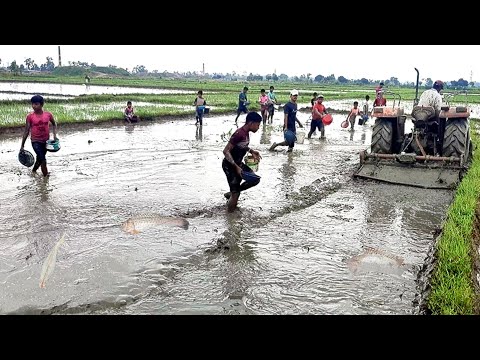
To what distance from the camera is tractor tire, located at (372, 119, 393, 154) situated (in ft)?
29.4

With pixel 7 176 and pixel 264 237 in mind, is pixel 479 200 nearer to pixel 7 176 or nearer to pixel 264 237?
pixel 264 237

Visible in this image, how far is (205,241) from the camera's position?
536cm

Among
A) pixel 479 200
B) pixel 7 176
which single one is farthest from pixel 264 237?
pixel 7 176

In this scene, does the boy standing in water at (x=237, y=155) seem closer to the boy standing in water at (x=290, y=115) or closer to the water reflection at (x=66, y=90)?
the boy standing in water at (x=290, y=115)

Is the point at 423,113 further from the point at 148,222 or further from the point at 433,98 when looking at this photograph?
the point at 148,222

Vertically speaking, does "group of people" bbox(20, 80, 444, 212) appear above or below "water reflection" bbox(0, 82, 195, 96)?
below

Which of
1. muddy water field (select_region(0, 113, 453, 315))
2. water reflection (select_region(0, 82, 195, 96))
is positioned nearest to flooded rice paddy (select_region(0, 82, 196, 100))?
water reflection (select_region(0, 82, 195, 96))

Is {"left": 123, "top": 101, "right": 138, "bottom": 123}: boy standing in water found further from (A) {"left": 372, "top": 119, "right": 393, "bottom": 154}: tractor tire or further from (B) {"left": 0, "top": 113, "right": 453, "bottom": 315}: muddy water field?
(A) {"left": 372, "top": 119, "right": 393, "bottom": 154}: tractor tire

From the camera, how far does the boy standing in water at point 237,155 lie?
590 cm

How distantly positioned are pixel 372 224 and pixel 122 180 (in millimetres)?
4790

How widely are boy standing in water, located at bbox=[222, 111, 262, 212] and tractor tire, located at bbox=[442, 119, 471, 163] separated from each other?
4.18 meters

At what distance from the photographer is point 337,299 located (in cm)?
393

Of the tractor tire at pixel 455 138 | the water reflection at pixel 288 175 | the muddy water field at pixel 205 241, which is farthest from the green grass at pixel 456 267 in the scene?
the water reflection at pixel 288 175

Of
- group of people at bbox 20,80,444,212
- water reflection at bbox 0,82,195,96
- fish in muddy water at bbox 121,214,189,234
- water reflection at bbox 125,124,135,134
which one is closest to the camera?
fish in muddy water at bbox 121,214,189,234
